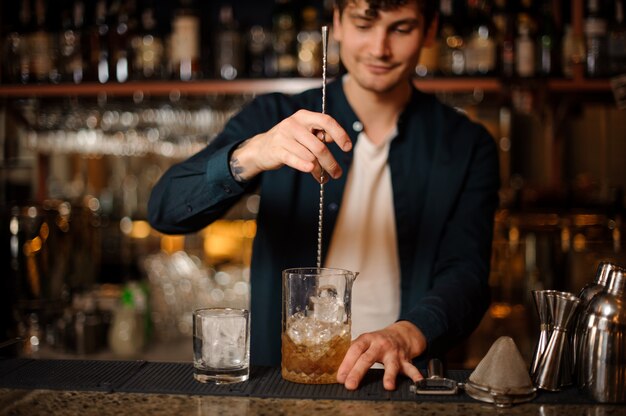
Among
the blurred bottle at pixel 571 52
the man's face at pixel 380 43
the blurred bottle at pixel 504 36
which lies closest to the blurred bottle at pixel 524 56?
the blurred bottle at pixel 504 36

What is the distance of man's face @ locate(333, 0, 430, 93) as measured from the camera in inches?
69.0

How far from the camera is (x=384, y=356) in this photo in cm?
133

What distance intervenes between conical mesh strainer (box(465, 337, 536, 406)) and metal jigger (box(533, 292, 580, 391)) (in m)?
0.04

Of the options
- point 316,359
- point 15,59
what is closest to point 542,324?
point 316,359

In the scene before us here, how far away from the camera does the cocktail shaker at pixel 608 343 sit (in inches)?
46.9

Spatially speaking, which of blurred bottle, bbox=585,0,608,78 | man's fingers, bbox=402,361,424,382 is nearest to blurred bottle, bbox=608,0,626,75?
blurred bottle, bbox=585,0,608,78

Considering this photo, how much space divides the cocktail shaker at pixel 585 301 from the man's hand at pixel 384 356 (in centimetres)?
24

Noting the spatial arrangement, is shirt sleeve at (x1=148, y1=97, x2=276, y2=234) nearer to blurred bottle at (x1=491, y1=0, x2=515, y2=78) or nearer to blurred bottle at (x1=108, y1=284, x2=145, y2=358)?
blurred bottle at (x1=108, y1=284, x2=145, y2=358)

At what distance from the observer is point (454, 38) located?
3221 millimetres

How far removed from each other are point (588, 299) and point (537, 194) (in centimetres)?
205

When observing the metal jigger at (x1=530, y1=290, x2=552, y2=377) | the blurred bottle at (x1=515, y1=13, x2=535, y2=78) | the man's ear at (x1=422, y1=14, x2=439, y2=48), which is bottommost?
the metal jigger at (x1=530, y1=290, x2=552, y2=377)

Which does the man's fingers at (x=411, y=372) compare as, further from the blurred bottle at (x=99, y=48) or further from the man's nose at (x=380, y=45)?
the blurred bottle at (x=99, y=48)

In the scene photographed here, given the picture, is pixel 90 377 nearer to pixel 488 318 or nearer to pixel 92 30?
pixel 488 318

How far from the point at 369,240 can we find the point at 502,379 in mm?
777
